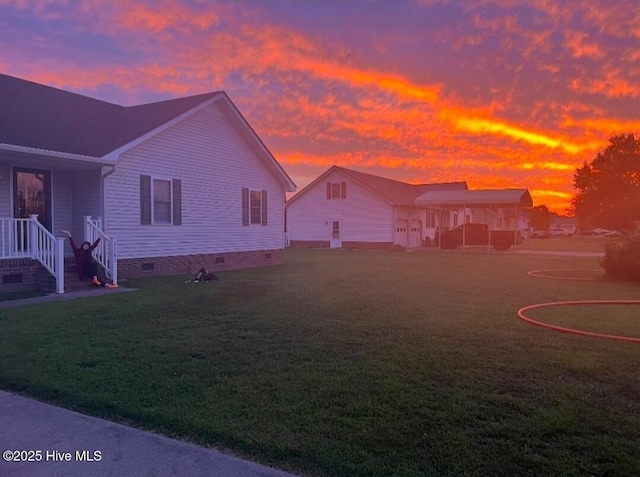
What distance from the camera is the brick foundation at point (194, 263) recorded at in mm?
13435

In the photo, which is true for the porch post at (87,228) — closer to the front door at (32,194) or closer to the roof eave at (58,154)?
the front door at (32,194)

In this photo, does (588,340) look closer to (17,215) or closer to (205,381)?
(205,381)

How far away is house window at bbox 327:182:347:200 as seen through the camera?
32944mm

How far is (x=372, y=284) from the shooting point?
12.5 meters

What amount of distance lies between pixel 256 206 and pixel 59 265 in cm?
874

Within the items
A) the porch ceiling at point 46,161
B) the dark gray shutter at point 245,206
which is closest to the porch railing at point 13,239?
the porch ceiling at point 46,161

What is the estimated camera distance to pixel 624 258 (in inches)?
521

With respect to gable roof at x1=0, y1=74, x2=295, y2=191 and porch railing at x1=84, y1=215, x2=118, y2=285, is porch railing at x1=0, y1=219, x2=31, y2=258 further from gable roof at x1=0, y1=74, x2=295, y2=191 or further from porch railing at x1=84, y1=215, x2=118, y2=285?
gable roof at x1=0, y1=74, x2=295, y2=191

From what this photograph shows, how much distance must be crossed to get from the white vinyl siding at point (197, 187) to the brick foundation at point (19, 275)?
6.92 ft

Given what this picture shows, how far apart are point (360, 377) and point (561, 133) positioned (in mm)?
18548

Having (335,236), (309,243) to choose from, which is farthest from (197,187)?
(309,243)

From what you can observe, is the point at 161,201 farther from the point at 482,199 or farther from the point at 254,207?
the point at 482,199

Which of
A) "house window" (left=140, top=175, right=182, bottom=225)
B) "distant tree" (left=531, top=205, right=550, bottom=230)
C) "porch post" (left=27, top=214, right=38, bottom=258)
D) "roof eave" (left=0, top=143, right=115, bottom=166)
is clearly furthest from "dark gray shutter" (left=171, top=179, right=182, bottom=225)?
"distant tree" (left=531, top=205, right=550, bottom=230)

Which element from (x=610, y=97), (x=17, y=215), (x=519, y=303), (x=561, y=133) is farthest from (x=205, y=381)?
(x=561, y=133)
